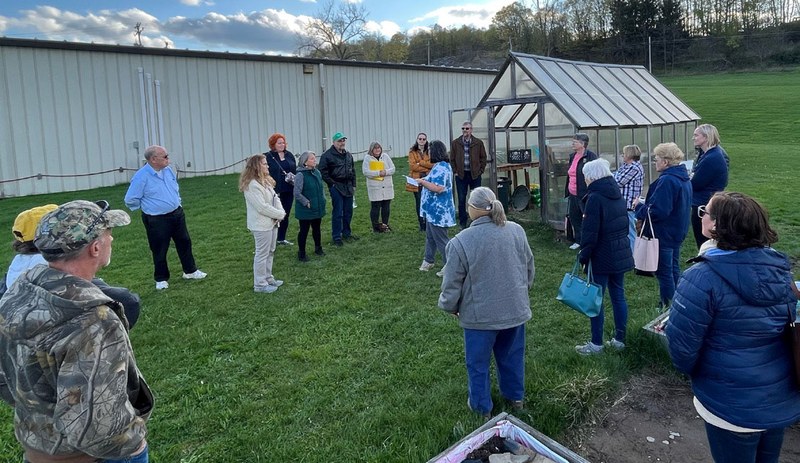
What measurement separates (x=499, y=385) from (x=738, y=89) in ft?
148

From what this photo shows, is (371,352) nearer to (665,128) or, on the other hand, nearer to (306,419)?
(306,419)

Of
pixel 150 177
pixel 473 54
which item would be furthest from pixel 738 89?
pixel 150 177

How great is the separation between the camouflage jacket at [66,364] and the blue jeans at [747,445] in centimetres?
252

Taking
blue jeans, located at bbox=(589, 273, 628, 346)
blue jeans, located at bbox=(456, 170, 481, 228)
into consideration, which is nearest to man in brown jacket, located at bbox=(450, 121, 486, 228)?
blue jeans, located at bbox=(456, 170, 481, 228)

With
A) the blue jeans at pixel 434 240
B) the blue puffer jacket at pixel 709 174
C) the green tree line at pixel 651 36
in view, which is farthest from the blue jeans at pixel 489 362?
the green tree line at pixel 651 36

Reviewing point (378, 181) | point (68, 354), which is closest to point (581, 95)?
point (378, 181)

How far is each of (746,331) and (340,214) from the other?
24.2ft

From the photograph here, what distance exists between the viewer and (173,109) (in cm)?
1778

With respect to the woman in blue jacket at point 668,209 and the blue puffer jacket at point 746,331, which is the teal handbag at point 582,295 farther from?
the blue puffer jacket at point 746,331

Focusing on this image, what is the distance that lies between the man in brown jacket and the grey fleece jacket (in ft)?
20.4

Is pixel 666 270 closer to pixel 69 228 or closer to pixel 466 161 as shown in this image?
pixel 466 161

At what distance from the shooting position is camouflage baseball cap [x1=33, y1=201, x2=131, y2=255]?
2014 mm

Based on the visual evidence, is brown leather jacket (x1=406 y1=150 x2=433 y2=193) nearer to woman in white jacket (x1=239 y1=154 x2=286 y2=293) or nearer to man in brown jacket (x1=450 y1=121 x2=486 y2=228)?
man in brown jacket (x1=450 y1=121 x2=486 y2=228)

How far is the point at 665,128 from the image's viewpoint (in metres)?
11.6
